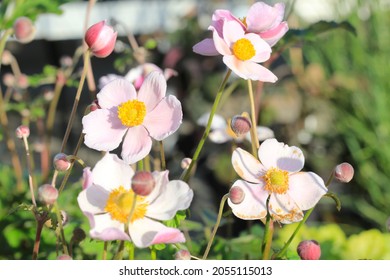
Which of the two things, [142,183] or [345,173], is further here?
[345,173]

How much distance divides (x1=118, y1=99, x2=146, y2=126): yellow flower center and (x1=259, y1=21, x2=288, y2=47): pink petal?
0.13 m

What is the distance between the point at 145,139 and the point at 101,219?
0.30ft

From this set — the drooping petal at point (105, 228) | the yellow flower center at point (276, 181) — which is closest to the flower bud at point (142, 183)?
the drooping petal at point (105, 228)

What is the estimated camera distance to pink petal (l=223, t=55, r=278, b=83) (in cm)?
56

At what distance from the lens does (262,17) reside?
58 centimetres

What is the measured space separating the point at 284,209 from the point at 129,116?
15cm

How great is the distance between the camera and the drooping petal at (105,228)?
1.49ft

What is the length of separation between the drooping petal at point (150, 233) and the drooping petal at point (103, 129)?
0.29 feet

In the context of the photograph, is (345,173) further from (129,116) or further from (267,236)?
(129,116)

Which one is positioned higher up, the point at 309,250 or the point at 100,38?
the point at 100,38

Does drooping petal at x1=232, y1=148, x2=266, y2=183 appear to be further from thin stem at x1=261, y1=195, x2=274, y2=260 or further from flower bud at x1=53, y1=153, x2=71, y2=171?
flower bud at x1=53, y1=153, x2=71, y2=171

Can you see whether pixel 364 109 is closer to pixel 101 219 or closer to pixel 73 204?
pixel 73 204

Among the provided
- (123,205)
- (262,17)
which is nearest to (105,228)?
(123,205)
